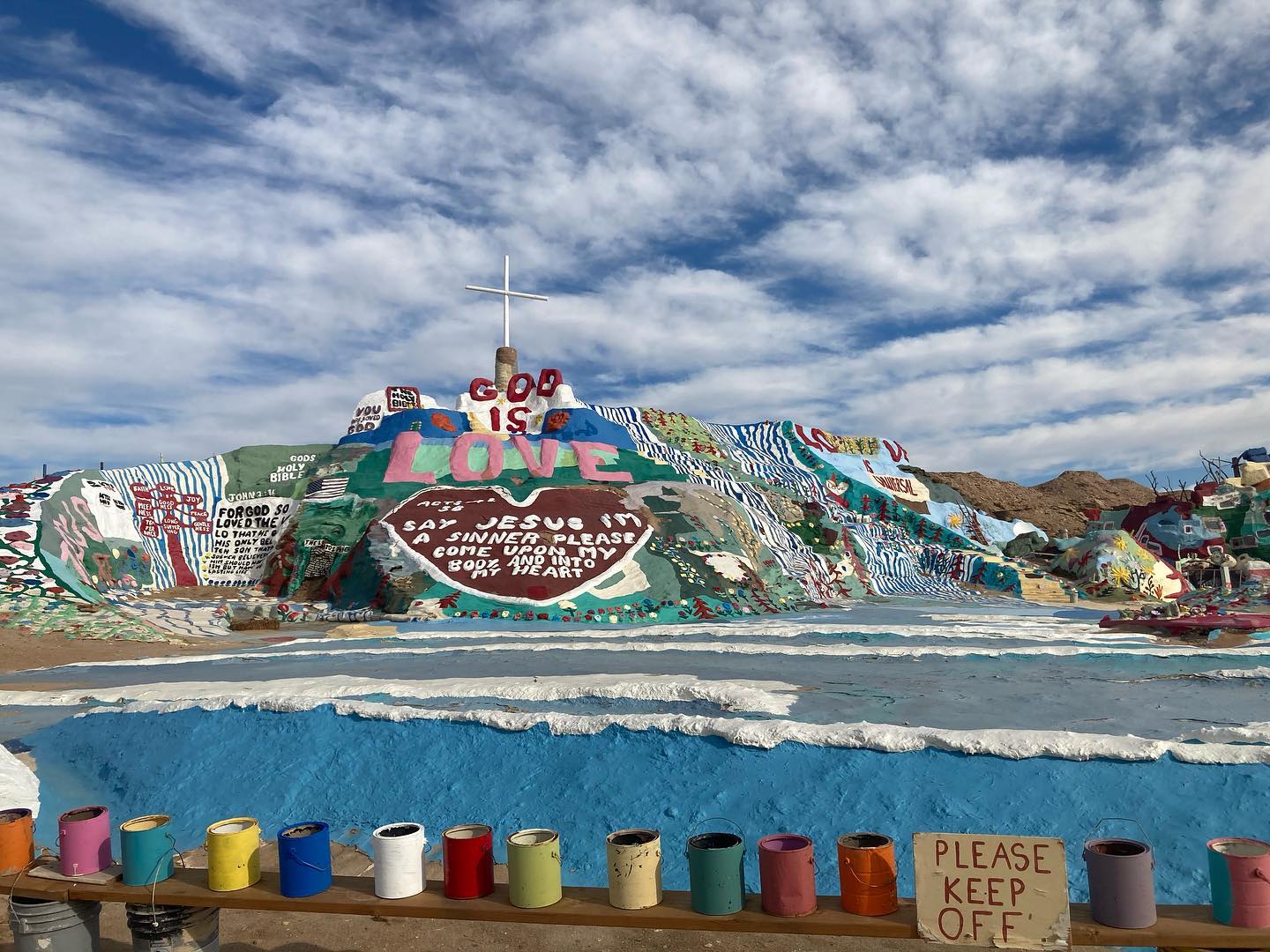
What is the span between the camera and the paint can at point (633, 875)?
4.21m

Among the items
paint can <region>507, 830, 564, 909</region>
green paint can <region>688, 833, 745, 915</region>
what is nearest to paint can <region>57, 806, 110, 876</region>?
paint can <region>507, 830, 564, 909</region>

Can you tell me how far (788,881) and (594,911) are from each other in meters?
0.98

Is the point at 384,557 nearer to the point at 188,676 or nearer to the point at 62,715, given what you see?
the point at 188,676

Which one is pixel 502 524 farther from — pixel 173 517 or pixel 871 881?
pixel 871 881

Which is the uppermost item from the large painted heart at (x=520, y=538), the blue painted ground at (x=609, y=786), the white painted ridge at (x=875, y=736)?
the large painted heart at (x=520, y=538)

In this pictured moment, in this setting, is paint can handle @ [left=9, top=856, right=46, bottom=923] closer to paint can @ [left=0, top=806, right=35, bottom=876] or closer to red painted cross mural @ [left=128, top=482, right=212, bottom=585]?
paint can @ [left=0, top=806, right=35, bottom=876]

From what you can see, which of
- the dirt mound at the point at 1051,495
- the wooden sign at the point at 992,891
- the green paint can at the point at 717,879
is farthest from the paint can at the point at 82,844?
the dirt mound at the point at 1051,495

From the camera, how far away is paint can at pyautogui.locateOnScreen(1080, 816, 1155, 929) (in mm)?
3832

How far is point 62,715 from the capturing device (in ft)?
36.9

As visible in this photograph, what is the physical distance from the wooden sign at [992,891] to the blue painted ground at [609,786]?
2576 millimetres

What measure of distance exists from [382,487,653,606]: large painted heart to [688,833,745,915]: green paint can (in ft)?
62.9

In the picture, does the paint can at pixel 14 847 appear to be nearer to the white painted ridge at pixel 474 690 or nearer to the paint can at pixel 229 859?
the paint can at pixel 229 859

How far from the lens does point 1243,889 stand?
12.3 ft

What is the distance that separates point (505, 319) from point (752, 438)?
14665 mm
